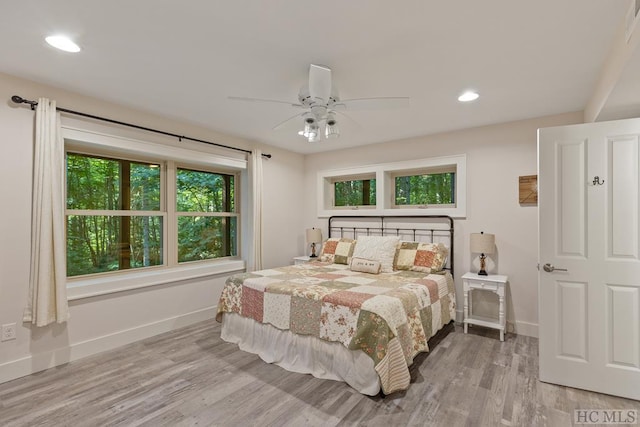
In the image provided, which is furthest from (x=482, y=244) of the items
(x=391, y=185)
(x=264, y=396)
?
(x=264, y=396)

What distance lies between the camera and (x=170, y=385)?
2479 mm

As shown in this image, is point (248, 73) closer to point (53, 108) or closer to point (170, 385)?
point (53, 108)

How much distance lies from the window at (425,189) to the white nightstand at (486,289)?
1092 mm

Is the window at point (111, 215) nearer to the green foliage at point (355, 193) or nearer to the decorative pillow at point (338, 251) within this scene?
the decorative pillow at point (338, 251)

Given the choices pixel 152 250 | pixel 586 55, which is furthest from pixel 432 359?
pixel 152 250

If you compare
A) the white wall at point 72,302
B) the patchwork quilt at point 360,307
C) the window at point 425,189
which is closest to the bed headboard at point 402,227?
the window at point 425,189

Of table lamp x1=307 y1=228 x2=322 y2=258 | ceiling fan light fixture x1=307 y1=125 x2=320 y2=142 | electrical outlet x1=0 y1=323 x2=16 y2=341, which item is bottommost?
electrical outlet x1=0 y1=323 x2=16 y2=341

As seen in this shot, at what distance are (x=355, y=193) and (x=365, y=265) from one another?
1.65 meters

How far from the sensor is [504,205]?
365 cm

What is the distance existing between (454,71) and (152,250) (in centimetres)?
375

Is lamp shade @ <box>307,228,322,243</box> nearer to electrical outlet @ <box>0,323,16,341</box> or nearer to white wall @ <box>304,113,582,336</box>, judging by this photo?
white wall @ <box>304,113,582,336</box>

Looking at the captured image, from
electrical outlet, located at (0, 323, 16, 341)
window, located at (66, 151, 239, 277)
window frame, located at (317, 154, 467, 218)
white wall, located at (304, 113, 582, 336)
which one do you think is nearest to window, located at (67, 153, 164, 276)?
window, located at (66, 151, 239, 277)

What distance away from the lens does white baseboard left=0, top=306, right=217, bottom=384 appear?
2.57 meters

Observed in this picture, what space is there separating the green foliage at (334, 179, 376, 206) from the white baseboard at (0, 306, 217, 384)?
271 centimetres
